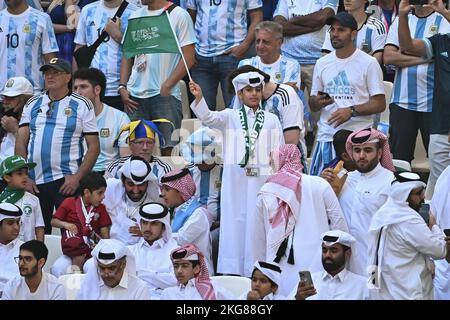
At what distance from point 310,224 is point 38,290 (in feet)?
7.16

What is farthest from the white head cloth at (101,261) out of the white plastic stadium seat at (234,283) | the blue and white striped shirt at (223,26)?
the blue and white striped shirt at (223,26)

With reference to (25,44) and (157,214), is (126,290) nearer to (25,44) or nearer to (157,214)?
(157,214)

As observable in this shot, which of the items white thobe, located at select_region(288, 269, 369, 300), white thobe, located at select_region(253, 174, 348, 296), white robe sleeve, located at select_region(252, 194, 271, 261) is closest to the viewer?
white thobe, located at select_region(288, 269, 369, 300)

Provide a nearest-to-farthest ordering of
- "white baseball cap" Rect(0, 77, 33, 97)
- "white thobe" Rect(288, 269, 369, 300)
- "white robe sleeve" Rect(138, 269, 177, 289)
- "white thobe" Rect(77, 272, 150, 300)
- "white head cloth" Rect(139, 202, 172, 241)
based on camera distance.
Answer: "white thobe" Rect(288, 269, 369, 300)
"white thobe" Rect(77, 272, 150, 300)
"white robe sleeve" Rect(138, 269, 177, 289)
"white head cloth" Rect(139, 202, 172, 241)
"white baseball cap" Rect(0, 77, 33, 97)

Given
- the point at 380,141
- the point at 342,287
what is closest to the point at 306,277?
the point at 342,287

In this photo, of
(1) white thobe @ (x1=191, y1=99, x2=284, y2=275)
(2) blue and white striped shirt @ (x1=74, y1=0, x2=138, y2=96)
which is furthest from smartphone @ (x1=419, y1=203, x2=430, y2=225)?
(2) blue and white striped shirt @ (x1=74, y1=0, x2=138, y2=96)

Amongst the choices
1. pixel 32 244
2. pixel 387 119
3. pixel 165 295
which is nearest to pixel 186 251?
pixel 165 295

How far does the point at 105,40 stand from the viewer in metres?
14.2

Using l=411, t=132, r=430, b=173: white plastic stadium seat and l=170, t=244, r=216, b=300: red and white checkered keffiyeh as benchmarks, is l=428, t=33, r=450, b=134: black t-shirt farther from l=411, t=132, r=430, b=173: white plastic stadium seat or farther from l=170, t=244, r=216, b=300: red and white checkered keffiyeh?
l=170, t=244, r=216, b=300: red and white checkered keffiyeh

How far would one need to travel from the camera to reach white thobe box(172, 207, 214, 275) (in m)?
11.7

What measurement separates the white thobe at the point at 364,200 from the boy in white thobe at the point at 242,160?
84 cm

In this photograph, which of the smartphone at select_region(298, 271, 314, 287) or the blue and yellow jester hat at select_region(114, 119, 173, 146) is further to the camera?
the blue and yellow jester hat at select_region(114, 119, 173, 146)

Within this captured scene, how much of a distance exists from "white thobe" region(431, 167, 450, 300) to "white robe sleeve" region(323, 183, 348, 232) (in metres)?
0.74

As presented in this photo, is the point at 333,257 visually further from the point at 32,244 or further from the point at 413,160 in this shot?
the point at 413,160
